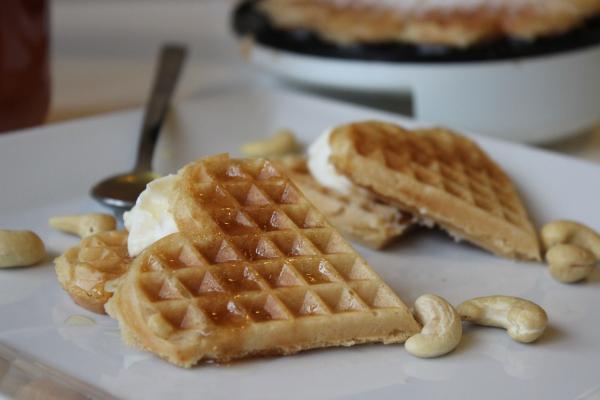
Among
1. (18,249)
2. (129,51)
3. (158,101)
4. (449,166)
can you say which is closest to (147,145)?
(158,101)

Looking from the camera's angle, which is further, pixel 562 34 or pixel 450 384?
pixel 562 34

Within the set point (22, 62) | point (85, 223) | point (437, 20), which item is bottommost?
point (85, 223)

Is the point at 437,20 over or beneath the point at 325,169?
over

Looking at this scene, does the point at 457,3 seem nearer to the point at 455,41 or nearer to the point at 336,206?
the point at 455,41

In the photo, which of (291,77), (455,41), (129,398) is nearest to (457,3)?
(455,41)

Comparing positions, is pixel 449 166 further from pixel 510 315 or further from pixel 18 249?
pixel 18 249

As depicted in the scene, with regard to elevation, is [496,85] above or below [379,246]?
above

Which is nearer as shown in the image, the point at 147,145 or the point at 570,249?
the point at 570,249
